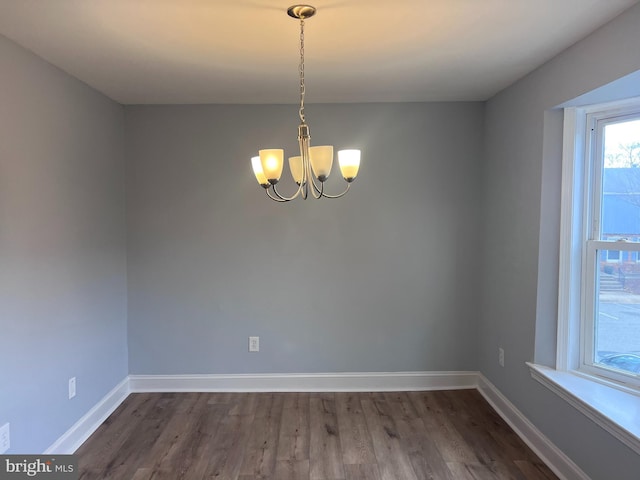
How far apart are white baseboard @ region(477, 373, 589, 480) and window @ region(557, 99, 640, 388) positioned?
46 centimetres

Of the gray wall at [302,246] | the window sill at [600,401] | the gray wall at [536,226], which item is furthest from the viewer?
the gray wall at [302,246]

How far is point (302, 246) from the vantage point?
324 cm

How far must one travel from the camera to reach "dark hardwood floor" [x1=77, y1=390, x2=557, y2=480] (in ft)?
7.43

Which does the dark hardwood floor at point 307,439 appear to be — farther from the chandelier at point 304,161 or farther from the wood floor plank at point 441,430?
the chandelier at point 304,161

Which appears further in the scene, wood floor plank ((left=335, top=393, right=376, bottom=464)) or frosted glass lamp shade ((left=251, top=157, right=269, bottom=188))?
wood floor plank ((left=335, top=393, right=376, bottom=464))

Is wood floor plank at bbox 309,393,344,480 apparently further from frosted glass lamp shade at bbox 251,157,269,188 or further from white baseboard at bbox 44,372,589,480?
frosted glass lamp shade at bbox 251,157,269,188

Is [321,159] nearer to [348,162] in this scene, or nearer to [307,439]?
[348,162]

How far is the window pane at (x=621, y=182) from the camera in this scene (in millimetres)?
2072

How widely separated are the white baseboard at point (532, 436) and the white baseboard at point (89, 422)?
9.22 feet

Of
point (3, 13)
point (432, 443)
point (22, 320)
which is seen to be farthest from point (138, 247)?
point (432, 443)

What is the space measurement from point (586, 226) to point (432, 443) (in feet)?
5.29

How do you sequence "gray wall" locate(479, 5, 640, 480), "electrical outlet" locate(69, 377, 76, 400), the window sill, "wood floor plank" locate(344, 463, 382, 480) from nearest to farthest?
the window sill, "gray wall" locate(479, 5, 640, 480), "wood floor plank" locate(344, 463, 382, 480), "electrical outlet" locate(69, 377, 76, 400)

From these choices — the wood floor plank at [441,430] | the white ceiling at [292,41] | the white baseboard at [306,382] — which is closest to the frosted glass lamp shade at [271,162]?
the white ceiling at [292,41]

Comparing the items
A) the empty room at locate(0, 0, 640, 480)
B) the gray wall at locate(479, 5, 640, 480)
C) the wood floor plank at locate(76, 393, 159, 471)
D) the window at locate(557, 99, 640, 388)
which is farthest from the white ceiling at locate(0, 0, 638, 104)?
the wood floor plank at locate(76, 393, 159, 471)
